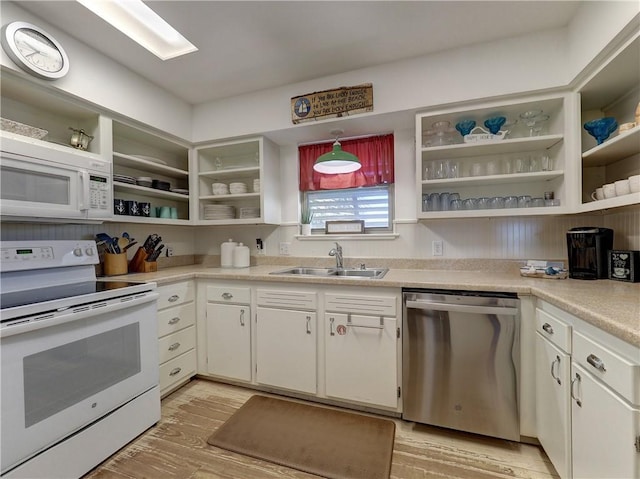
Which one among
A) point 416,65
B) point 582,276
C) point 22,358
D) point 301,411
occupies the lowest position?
point 301,411

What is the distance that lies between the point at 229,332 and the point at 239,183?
1352 mm

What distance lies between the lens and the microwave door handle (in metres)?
1.71

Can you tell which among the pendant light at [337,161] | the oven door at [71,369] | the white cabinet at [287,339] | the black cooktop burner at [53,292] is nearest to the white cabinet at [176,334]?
the oven door at [71,369]

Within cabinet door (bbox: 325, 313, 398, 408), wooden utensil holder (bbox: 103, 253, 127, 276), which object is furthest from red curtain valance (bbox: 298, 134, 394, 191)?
wooden utensil holder (bbox: 103, 253, 127, 276)

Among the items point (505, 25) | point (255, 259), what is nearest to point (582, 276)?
point (505, 25)

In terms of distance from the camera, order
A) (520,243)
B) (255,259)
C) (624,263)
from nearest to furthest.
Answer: (624,263), (520,243), (255,259)

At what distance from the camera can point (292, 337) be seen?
203 centimetres

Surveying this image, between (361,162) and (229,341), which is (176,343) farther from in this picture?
(361,162)

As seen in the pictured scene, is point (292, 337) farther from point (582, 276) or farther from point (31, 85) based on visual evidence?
point (31, 85)

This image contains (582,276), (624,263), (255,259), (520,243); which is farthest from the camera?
(255,259)

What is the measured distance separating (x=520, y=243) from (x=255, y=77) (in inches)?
95.2

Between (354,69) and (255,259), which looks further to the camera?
(255,259)

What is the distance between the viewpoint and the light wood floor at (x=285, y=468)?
1.42 meters

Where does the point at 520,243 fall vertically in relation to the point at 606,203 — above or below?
below
